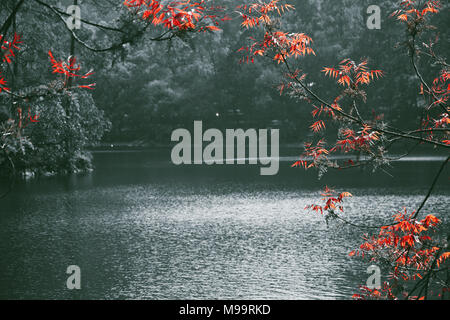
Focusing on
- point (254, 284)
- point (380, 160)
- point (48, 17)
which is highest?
point (48, 17)

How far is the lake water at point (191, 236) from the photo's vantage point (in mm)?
8648

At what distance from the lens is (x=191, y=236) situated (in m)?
12.3

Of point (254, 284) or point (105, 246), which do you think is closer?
point (254, 284)

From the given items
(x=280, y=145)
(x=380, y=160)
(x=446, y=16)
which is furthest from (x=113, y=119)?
(x=380, y=160)

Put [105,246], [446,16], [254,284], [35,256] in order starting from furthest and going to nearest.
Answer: [446,16] → [105,246] → [35,256] → [254,284]

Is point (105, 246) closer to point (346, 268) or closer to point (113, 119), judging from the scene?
point (346, 268)

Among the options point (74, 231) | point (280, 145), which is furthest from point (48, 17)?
point (280, 145)

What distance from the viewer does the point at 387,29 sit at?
42.5 metres

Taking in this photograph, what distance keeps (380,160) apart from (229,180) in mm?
19357

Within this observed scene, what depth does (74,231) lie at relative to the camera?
1305 centimetres

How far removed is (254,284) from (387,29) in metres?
37.5

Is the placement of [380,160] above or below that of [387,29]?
below

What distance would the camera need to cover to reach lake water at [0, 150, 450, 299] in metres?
8.65

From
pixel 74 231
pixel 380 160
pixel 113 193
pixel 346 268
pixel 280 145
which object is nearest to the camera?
pixel 380 160
